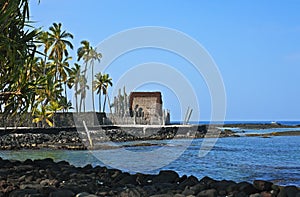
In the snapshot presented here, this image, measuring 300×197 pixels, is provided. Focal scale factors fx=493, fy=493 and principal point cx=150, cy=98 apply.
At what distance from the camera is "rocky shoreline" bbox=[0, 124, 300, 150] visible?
1436 inches

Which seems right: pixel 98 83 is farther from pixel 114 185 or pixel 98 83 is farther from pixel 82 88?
pixel 114 185

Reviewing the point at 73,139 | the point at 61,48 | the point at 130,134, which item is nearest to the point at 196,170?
the point at 73,139

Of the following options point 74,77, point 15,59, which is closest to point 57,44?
point 74,77

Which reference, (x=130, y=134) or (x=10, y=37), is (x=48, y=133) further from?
(x=10, y=37)

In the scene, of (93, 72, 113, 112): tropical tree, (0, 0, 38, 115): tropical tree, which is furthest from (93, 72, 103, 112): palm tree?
(0, 0, 38, 115): tropical tree

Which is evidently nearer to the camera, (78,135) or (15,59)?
(15,59)

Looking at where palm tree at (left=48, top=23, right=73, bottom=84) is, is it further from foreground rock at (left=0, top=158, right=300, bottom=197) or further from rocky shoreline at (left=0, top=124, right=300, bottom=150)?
foreground rock at (left=0, top=158, right=300, bottom=197)

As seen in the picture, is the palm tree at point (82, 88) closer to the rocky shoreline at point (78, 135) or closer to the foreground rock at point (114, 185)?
the rocky shoreline at point (78, 135)

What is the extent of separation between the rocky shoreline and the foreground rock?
1783 cm

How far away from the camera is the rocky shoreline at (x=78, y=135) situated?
36469 mm

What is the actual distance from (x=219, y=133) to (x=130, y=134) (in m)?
19.2

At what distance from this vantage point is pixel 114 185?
9852 millimetres

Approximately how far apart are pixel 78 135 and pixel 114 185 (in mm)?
33892

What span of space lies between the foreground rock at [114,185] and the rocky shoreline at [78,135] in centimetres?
1783
